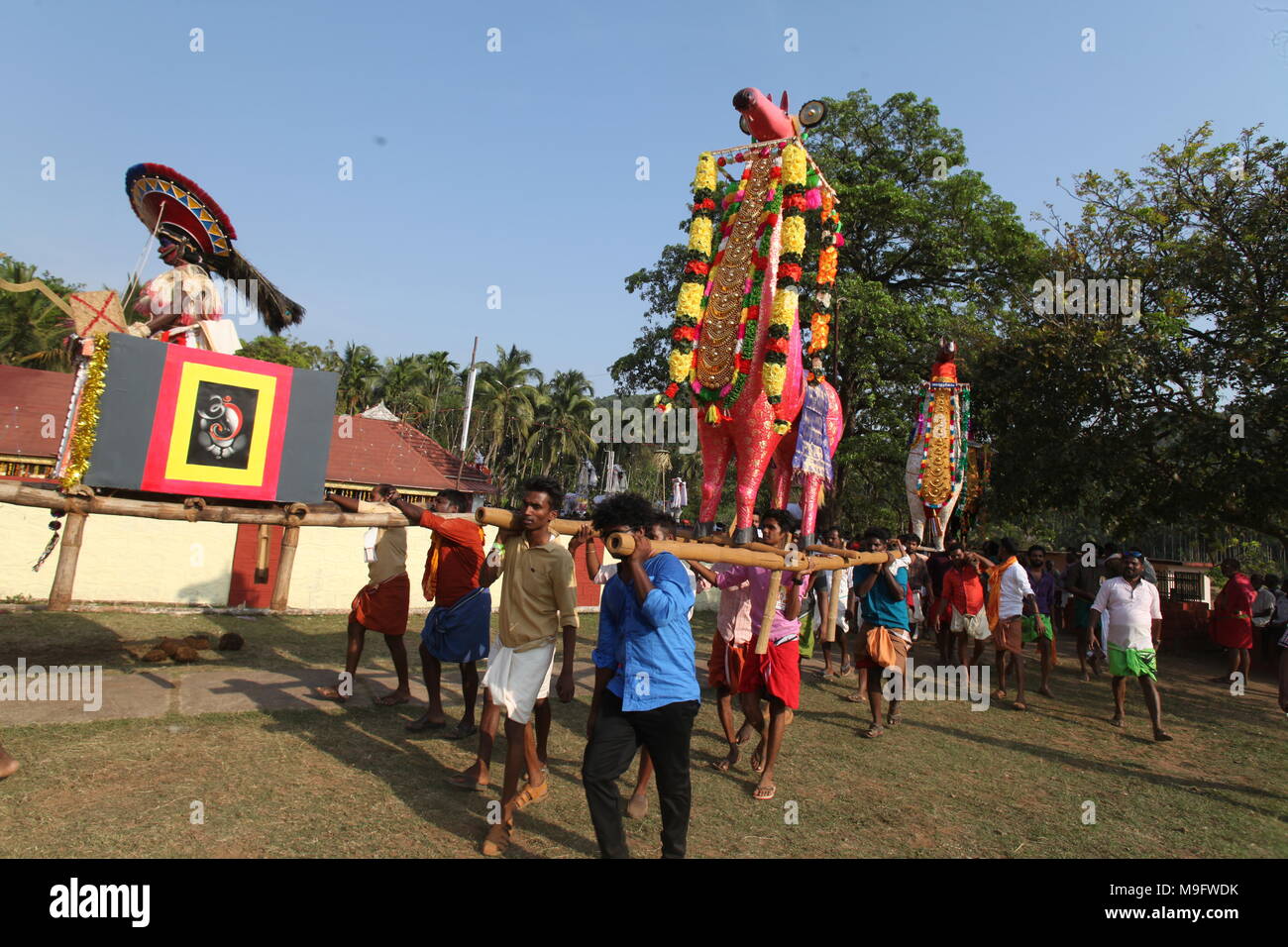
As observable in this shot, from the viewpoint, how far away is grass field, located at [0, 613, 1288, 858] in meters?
3.86

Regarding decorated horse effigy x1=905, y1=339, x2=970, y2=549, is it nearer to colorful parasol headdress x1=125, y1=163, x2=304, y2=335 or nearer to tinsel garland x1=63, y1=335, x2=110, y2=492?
colorful parasol headdress x1=125, y1=163, x2=304, y2=335

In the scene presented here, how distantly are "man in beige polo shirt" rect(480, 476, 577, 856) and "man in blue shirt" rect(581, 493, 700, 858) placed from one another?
470 mm

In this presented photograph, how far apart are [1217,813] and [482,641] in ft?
16.7

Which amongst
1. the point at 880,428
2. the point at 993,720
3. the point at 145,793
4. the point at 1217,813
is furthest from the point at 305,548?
the point at 880,428

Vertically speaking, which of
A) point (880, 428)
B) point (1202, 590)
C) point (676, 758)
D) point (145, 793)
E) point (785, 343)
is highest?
point (880, 428)

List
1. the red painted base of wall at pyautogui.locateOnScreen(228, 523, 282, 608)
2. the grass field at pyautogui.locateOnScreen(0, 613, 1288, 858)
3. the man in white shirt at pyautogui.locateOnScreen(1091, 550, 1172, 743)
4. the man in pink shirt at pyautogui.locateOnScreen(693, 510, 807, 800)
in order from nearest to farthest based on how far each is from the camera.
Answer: the grass field at pyautogui.locateOnScreen(0, 613, 1288, 858), the man in pink shirt at pyautogui.locateOnScreen(693, 510, 807, 800), the man in white shirt at pyautogui.locateOnScreen(1091, 550, 1172, 743), the red painted base of wall at pyautogui.locateOnScreen(228, 523, 282, 608)

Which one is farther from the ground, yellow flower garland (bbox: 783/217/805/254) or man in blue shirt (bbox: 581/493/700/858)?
yellow flower garland (bbox: 783/217/805/254)

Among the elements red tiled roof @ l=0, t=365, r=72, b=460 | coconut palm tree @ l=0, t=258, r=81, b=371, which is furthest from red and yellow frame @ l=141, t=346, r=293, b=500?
coconut palm tree @ l=0, t=258, r=81, b=371

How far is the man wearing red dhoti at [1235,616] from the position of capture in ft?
32.7

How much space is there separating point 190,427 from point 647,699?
3714 mm

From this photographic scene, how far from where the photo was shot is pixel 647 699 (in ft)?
11.2

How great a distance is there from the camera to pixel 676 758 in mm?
3459

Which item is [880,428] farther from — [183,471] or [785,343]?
[183,471]

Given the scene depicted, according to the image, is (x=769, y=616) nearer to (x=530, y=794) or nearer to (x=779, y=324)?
(x=530, y=794)
